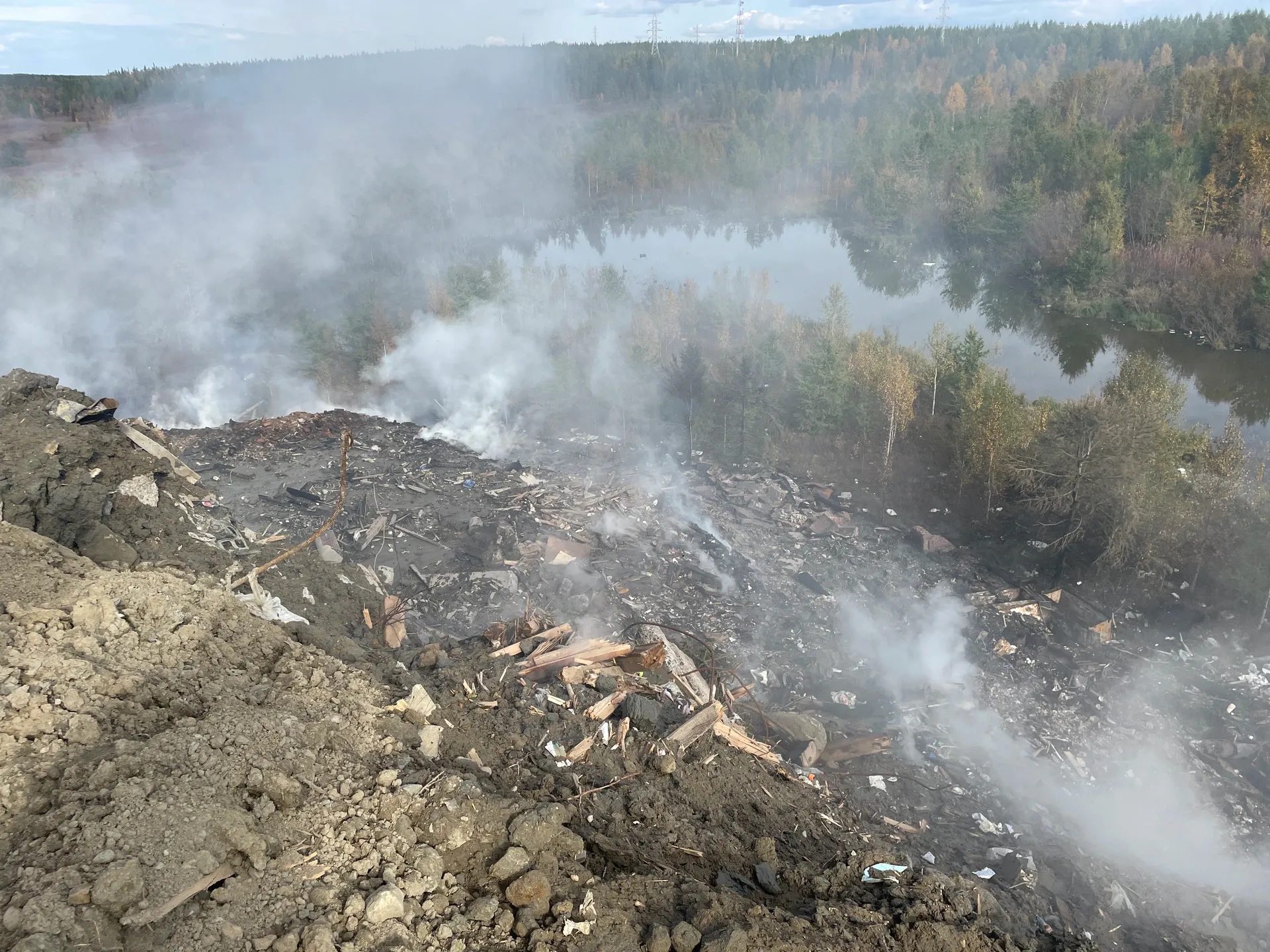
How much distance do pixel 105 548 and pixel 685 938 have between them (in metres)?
6.69

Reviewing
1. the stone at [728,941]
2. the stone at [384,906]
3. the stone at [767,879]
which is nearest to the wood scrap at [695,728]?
the stone at [767,879]

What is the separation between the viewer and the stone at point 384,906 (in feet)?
13.9

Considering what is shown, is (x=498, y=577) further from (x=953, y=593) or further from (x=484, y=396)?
(x=484, y=396)

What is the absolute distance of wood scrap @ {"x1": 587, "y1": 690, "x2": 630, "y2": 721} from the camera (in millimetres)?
7340

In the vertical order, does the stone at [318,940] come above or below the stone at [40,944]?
below

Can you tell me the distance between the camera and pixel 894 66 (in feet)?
283

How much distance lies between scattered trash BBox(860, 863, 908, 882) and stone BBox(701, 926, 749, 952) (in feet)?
5.95

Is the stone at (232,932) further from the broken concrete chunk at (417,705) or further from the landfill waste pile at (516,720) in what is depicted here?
the broken concrete chunk at (417,705)

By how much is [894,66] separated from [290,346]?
85406mm

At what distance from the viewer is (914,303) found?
3819cm

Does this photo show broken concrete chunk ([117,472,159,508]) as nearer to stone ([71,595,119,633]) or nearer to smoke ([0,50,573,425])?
stone ([71,595,119,633])

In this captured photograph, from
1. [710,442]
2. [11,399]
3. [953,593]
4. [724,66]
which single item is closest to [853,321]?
[710,442]

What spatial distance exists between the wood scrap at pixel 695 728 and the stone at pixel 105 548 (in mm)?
5565

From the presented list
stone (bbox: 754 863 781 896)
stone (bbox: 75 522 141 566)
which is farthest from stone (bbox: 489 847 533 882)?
stone (bbox: 75 522 141 566)
